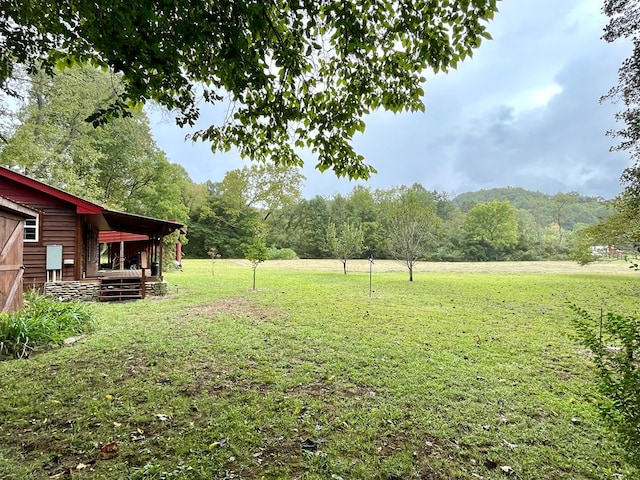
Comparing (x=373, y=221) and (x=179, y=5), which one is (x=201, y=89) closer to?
(x=179, y=5)

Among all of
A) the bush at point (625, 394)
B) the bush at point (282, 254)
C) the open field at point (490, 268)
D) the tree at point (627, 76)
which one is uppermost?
the tree at point (627, 76)

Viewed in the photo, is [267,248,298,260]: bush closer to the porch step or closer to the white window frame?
the porch step

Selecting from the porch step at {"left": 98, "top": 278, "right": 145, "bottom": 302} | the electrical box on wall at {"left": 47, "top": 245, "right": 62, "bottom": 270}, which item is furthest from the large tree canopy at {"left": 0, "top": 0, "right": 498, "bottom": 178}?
the porch step at {"left": 98, "top": 278, "right": 145, "bottom": 302}

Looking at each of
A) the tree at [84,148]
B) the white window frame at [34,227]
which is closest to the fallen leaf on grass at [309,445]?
the white window frame at [34,227]

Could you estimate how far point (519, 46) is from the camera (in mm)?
8859

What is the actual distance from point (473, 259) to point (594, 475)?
47.9m

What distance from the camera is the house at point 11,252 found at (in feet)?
21.4

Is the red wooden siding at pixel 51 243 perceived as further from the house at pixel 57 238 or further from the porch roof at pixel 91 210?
the porch roof at pixel 91 210

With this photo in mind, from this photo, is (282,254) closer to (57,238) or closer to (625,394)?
(57,238)

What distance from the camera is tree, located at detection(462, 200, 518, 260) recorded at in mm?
46656

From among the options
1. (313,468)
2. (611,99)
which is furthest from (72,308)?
(611,99)

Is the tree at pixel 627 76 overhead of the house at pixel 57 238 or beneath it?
overhead

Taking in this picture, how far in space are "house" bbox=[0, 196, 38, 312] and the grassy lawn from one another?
2031 mm

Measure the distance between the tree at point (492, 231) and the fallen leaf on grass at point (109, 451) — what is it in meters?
49.7
